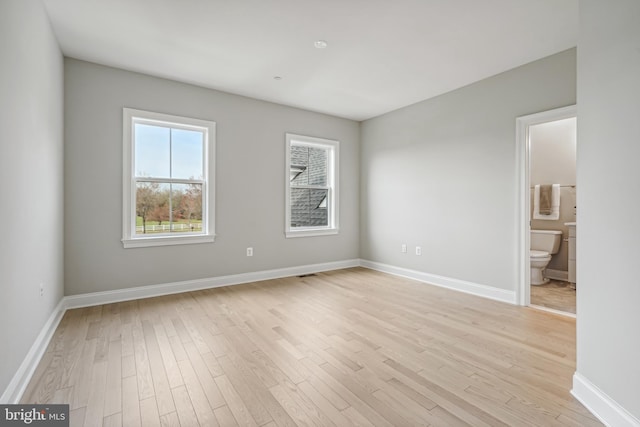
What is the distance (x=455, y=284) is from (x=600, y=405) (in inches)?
100

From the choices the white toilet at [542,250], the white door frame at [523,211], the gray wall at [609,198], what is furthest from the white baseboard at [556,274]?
the gray wall at [609,198]

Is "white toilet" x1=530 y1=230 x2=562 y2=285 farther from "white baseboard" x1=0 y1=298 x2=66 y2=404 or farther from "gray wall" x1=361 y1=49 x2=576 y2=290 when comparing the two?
"white baseboard" x1=0 y1=298 x2=66 y2=404

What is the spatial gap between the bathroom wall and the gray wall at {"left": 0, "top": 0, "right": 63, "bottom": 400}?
594 centimetres

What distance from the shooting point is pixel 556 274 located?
4789mm

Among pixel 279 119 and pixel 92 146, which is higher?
pixel 279 119

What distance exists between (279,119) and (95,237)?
2.92 metres

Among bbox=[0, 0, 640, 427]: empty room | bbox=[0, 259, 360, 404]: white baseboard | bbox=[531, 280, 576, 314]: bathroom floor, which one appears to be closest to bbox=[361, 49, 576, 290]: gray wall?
bbox=[0, 0, 640, 427]: empty room

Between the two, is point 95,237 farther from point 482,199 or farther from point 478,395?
point 482,199

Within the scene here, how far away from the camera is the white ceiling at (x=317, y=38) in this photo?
7.98ft

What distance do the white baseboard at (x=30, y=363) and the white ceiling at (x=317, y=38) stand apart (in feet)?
8.63

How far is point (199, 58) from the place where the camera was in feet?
10.8

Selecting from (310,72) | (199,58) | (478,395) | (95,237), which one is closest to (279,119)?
(310,72)

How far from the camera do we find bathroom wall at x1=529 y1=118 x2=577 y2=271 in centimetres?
476

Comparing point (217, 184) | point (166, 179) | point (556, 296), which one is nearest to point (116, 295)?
point (166, 179)
